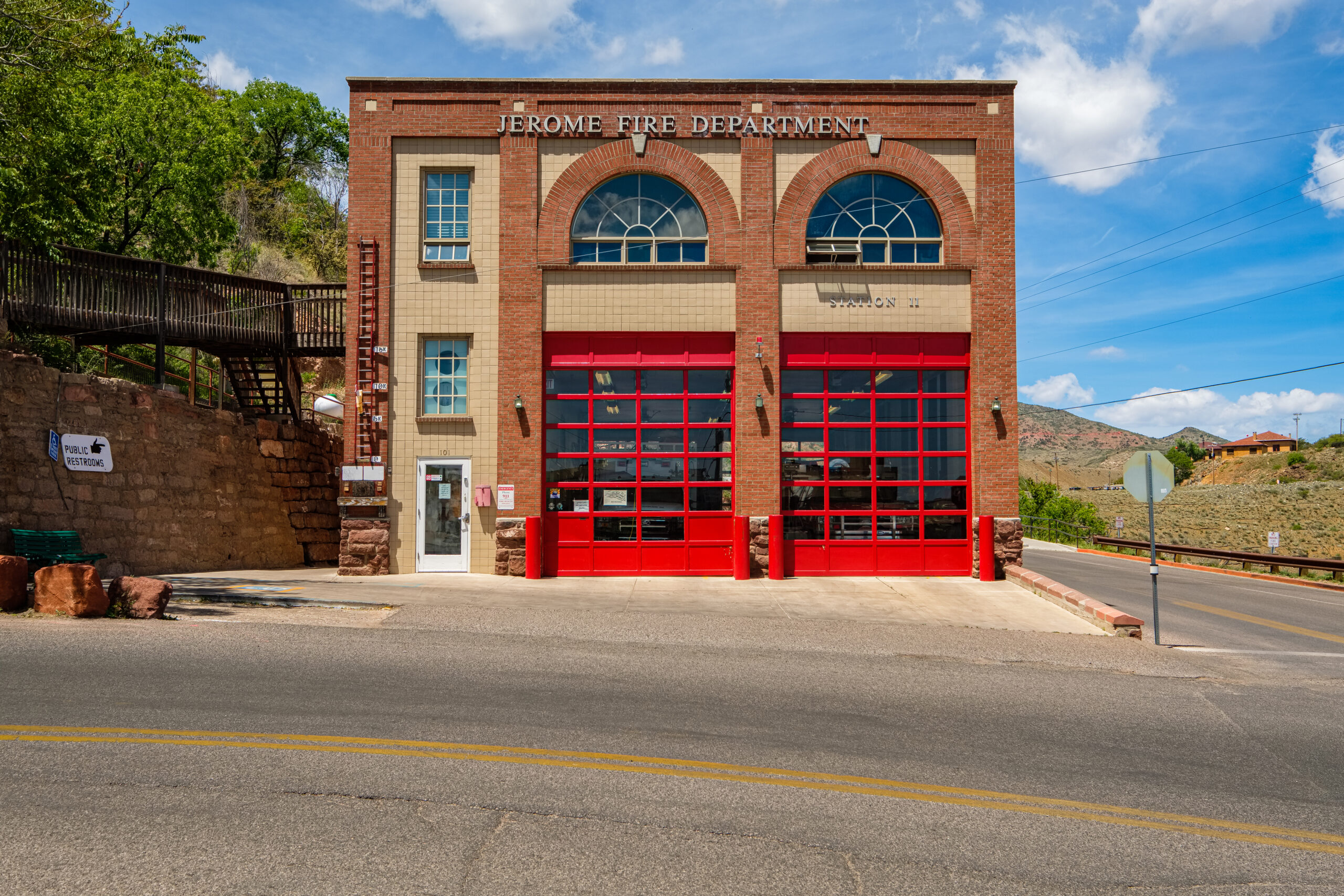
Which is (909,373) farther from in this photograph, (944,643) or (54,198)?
(54,198)

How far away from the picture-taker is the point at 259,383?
1922 cm

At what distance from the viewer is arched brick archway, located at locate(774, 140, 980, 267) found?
54.0 feet

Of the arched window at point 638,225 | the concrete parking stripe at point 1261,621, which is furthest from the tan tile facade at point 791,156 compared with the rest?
the concrete parking stripe at point 1261,621

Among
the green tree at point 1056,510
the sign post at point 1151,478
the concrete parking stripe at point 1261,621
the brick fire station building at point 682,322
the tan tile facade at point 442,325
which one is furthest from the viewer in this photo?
the green tree at point 1056,510

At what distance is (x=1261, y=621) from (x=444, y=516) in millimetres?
14476

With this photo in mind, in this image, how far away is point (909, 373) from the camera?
54.6 ft

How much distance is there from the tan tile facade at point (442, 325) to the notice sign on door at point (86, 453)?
15.1 ft

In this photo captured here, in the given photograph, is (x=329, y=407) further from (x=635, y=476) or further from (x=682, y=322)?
(x=682, y=322)

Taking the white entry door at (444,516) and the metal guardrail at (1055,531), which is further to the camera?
the metal guardrail at (1055,531)

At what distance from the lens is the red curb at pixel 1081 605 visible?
11.4 meters

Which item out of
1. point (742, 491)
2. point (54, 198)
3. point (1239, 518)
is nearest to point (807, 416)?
point (742, 491)

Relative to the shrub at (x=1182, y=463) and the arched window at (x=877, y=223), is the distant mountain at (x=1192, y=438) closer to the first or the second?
the shrub at (x=1182, y=463)

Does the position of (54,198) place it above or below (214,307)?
above

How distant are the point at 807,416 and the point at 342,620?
953cm
